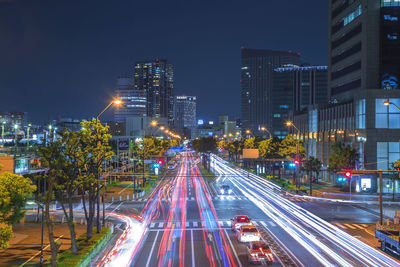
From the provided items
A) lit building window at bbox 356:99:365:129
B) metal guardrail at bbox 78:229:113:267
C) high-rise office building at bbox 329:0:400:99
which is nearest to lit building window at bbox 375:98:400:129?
lit building window at bbox 356:99:365:129

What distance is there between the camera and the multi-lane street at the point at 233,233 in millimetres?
24781

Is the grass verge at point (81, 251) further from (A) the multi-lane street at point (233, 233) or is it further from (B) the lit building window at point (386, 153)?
(B) the lit building window at point (386, 153)

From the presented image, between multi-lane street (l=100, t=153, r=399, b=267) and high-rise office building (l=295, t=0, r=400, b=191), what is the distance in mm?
18572

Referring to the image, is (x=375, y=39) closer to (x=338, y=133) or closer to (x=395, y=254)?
(x=338, y=133)

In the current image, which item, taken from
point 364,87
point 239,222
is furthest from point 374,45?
point 239,222

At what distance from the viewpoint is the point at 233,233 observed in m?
32.3

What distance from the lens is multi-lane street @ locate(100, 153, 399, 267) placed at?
2478cm

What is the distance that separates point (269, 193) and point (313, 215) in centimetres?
1847

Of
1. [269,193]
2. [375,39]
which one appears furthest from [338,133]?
[269,193]

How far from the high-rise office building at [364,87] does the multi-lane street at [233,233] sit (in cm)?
1857

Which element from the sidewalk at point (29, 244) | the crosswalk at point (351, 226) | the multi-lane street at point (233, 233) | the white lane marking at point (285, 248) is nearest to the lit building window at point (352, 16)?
the multi-lane street at point (233, 233)

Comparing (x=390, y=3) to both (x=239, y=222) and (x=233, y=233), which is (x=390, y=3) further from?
(x=233, y=233)

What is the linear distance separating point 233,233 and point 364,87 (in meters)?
50.5

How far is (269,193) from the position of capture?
59781 millimetres
